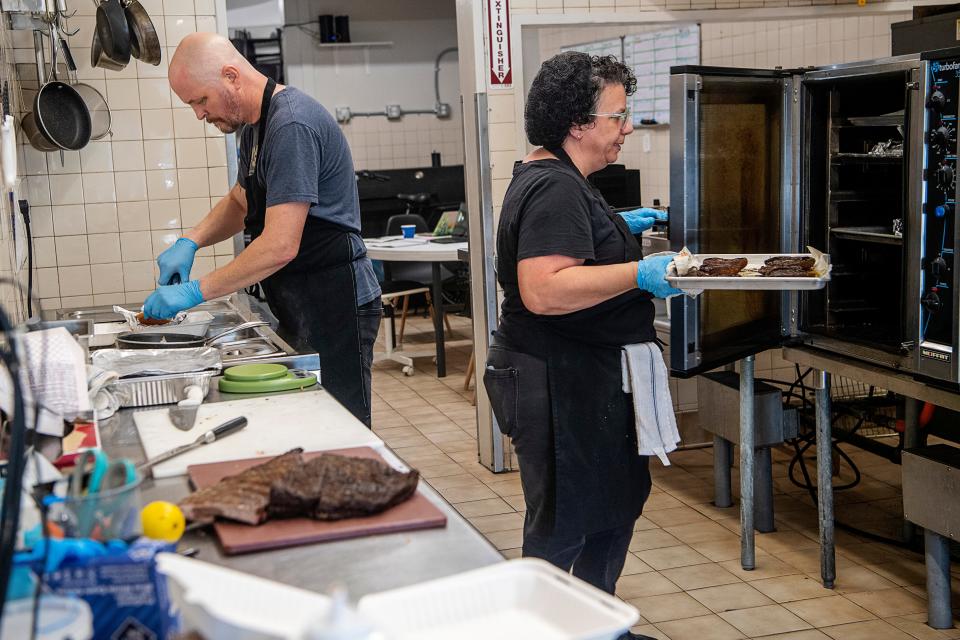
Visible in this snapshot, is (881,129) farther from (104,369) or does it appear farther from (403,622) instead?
(403,622)

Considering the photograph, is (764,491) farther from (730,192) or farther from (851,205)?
(730,192)

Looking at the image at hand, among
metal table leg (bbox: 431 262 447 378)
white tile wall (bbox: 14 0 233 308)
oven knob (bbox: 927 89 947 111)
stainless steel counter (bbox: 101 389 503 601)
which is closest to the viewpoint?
stainless steel counter (bbox: 101 389 503 601)

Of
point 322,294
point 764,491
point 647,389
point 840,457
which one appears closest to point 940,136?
point 647,389

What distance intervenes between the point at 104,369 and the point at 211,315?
0.89 m

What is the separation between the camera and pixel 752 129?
3119 mm

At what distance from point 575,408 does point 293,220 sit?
0.90 meters

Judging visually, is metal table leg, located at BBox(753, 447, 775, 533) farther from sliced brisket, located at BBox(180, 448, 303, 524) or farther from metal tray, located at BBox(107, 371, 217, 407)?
sliced brisket, located at BBox(180, 448, 303, 524)

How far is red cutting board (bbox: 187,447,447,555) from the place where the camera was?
143cm

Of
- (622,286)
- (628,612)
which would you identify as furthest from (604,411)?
(628,612)

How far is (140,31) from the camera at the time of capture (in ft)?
11.7

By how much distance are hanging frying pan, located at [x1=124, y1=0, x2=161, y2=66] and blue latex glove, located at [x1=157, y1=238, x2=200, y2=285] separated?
79 centimetres

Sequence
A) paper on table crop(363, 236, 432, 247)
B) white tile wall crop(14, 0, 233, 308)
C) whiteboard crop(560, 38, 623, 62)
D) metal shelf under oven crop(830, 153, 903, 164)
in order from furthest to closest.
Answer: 1. whiteboard crop(560, 38, 623, 62)
2. paper on table crop(363, 236, 432, 247)
3. white tile wall crop(14, 0, 233, 308)
4. metal shelf under oven crop(830, 153, 903, 164)

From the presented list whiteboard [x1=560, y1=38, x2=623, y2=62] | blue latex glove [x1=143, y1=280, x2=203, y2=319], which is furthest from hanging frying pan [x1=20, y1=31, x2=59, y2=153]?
whiteboard [x1=560, y1=38, x2=623, y2=62]

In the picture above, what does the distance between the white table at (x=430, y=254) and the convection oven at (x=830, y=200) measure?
9.73 feet
